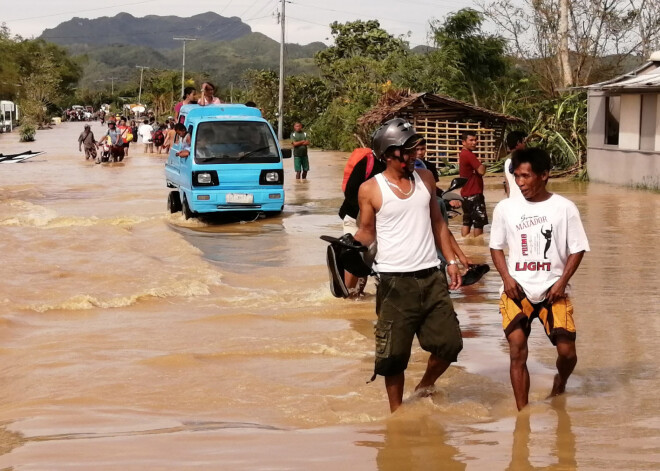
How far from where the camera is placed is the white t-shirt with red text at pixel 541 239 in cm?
621


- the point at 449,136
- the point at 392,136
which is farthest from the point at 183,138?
the point at 449,136

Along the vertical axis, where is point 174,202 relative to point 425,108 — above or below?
below

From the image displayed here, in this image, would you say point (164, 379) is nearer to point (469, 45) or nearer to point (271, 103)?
point (469, 45)

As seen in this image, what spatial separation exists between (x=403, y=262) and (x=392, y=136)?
70cm

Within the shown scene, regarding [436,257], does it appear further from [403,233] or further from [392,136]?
[392,136]

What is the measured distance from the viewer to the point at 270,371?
791cm

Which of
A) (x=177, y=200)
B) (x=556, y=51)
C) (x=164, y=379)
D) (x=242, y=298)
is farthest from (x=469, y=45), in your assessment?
(x=164, y=379)

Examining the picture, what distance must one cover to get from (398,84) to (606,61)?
7525mm

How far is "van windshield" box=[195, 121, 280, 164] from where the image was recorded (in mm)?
18375

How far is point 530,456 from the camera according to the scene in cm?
562

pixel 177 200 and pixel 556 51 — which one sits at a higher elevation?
pixel 556 51

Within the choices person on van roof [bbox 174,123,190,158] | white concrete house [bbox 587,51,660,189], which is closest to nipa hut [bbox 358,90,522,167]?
white concrete house [bbox 587,51,660,189]

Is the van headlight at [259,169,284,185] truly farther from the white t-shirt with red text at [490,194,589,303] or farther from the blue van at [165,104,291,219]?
the white t-shirt with red text at [490,194,589,303]

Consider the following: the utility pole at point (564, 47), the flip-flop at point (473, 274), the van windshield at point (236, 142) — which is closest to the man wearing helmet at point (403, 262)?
the flip-flop at point (473, 274)
